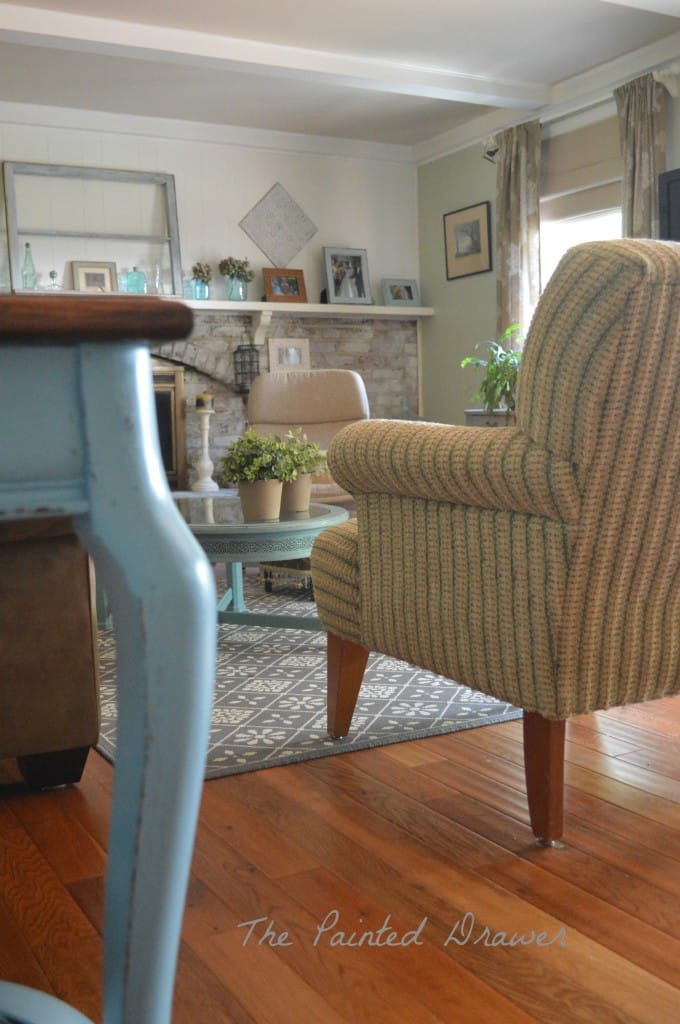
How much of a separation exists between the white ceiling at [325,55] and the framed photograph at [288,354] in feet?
4.90

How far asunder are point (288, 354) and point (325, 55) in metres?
2.25

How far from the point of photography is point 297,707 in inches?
96.7

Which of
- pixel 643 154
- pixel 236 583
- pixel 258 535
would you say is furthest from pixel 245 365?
pixel 258 535

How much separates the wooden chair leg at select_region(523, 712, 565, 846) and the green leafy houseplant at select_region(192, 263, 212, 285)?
5.61 meters

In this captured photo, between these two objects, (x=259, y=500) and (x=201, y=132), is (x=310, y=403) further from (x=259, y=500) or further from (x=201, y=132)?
(x=201, y=132)

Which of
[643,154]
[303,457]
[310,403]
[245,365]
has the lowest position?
[303,457]

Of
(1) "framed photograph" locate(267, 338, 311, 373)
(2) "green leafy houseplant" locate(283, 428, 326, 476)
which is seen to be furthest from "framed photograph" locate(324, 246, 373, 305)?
(2) "green leafy houseplant" locate(283, 428, 326, 476)

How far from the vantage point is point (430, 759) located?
2.06 m

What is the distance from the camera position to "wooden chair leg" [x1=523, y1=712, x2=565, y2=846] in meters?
1.59

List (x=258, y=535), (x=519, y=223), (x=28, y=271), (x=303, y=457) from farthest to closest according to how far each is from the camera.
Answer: (x=519, y=223)
(x=28, y=271)
(x=303, y=457)
(x=258, y=535)

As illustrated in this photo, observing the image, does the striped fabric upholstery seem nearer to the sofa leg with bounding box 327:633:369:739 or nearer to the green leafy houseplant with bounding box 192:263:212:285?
the sofa leg with bounding box 327:633:369:739

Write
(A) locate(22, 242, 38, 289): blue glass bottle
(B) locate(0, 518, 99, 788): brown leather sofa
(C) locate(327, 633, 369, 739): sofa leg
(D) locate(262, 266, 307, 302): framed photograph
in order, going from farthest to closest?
(D) locate(262, 266, 307, 302): framed photograph → (A) locate(22, 242, 38, 289): blue glass bottle → (C) locate(327, 633, 369, 739): sofa leg → (B) locate(0, 518, 99, 788): brown leather sofa

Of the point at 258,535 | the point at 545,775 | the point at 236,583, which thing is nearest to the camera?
the point at 545,775

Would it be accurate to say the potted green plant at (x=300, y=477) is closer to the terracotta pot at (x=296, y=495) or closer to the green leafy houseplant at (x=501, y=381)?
the terracotta pot at (x=296, y=495)
